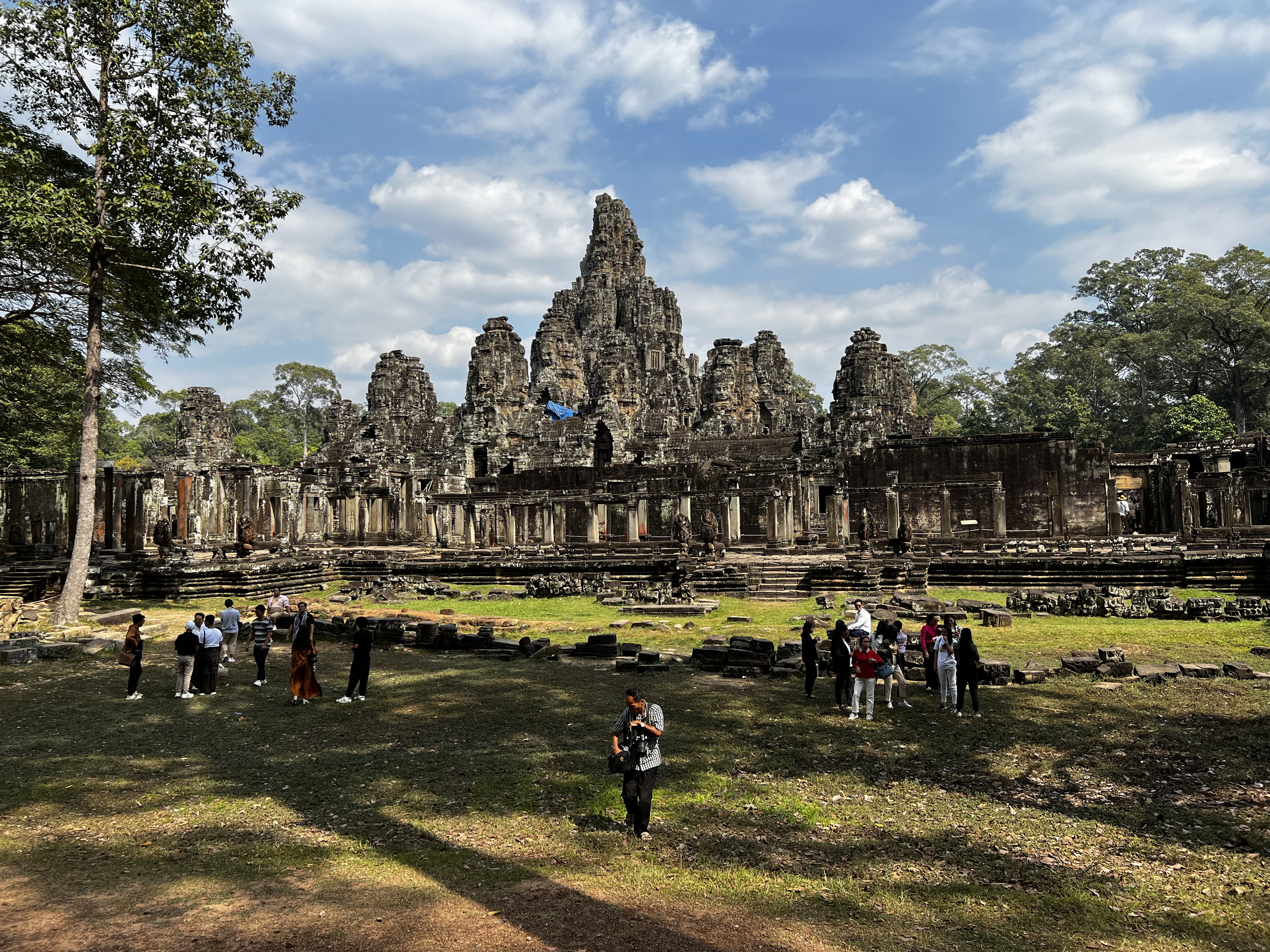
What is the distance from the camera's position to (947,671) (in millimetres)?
9648

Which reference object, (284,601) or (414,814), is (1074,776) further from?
(284,601)

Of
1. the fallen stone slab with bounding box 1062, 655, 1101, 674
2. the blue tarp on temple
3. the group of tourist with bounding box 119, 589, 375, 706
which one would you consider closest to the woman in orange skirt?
the group of tourist with bounding box 119, 589, 375, 706

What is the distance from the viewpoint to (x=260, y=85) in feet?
56.2

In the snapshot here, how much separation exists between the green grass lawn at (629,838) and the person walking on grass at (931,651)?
0.37m

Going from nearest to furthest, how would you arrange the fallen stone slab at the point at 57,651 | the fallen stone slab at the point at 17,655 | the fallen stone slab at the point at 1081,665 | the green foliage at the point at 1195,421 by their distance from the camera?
the fallen stone slab at the point at 1081,665
the fallen stone slab at the point at 17,655
the fallen stone slab at the point at 57,651
the green foliage at the point at 1195,421

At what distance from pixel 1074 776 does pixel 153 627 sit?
1676cm

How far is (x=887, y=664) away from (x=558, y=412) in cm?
5127

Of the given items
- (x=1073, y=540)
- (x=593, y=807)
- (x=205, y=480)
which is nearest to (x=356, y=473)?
(x=205, y=480)

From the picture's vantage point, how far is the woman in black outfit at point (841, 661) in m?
9.87

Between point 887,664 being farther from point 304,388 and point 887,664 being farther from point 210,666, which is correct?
point 304,388

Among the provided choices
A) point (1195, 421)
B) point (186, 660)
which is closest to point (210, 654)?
point (186, 660)

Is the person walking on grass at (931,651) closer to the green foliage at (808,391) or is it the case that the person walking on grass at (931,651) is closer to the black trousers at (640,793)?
the black trousers at (640,793)

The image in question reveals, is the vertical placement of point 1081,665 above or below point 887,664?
below

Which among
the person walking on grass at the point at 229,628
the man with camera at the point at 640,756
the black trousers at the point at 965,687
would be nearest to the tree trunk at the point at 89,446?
the person walking on grass at the point at 229,628
